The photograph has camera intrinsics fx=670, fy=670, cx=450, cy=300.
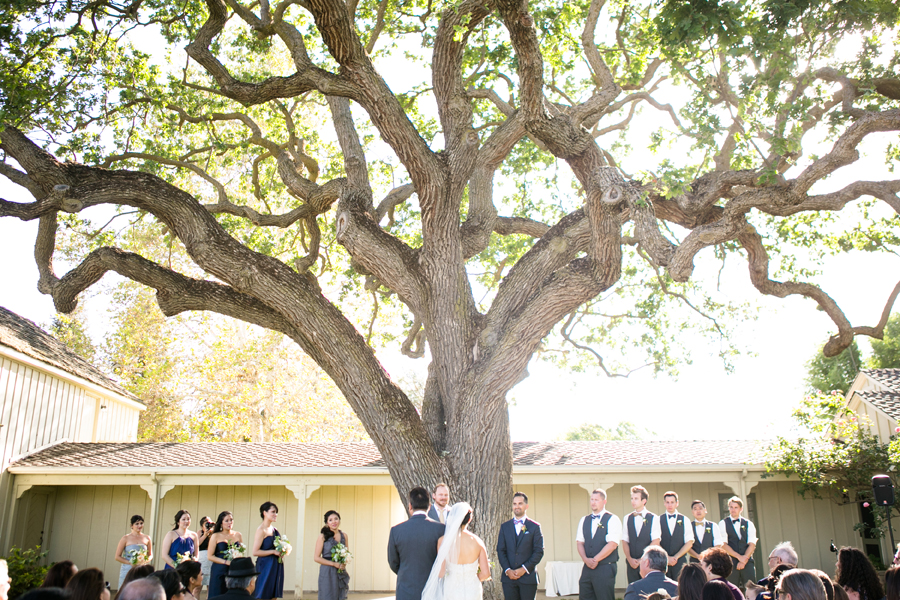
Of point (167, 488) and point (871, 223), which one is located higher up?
point (871, 223)

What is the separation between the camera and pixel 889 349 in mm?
30781

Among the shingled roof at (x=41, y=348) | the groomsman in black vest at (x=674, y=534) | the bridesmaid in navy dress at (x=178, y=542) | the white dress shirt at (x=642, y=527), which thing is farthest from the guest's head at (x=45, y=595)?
the shingled roof at (x=41, y=348)

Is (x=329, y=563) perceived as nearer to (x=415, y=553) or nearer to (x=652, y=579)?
(x=415, y=553)

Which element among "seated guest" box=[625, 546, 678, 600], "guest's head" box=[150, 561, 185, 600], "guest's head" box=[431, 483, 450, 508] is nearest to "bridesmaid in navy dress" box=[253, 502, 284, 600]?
"guest's head" box=[431, 483, 450, 508]

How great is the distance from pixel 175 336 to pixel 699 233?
21.8 m

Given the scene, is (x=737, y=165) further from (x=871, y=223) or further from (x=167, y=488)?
(x=167, y=488)

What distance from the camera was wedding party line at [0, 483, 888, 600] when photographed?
4.17 meters

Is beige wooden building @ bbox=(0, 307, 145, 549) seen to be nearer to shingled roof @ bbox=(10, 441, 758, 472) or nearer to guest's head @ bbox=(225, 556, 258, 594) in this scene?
shingled roof @ bbox=(10, 441, 758, 472)

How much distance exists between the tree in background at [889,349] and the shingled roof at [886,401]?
17350 mm

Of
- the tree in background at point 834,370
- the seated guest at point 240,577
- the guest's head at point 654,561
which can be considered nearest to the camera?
the seated guest at point 240,577

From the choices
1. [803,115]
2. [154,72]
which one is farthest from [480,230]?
[154,72]

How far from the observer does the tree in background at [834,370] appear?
102ft

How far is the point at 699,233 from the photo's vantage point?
6.90 m

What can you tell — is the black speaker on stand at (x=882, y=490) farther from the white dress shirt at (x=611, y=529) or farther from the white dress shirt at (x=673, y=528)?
the white dress shirt at (x=611, y=529)
